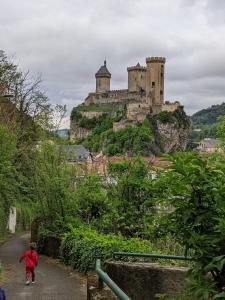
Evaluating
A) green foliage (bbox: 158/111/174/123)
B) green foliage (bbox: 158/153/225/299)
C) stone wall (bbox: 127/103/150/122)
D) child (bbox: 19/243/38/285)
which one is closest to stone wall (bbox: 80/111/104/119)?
stone wall (bbox: 127/103/150/122)

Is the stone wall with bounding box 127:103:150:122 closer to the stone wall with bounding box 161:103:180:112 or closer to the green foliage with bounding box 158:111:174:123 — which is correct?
the stone wall with bounding box 161:103:180:112

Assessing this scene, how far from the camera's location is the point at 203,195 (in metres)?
4.43

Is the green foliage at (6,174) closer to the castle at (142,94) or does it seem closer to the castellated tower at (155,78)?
the castle at (142,94)

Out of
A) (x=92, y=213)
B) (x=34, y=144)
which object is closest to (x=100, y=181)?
(x=92, y=213)

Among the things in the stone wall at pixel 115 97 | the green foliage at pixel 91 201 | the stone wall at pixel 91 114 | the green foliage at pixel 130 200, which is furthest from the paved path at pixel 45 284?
the stone wall at pixel 91 114

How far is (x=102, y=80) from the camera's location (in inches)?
6378

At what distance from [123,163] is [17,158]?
1157cm

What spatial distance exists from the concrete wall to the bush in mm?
3150

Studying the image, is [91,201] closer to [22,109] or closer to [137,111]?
[22,109]

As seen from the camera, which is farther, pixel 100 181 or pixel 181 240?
pixel 100 181

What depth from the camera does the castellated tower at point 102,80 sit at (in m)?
162

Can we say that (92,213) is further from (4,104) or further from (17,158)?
(4,104)

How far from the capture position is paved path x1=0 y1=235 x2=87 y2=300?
46.1 feet

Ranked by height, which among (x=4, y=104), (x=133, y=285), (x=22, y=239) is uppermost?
(x=4, y=104)
